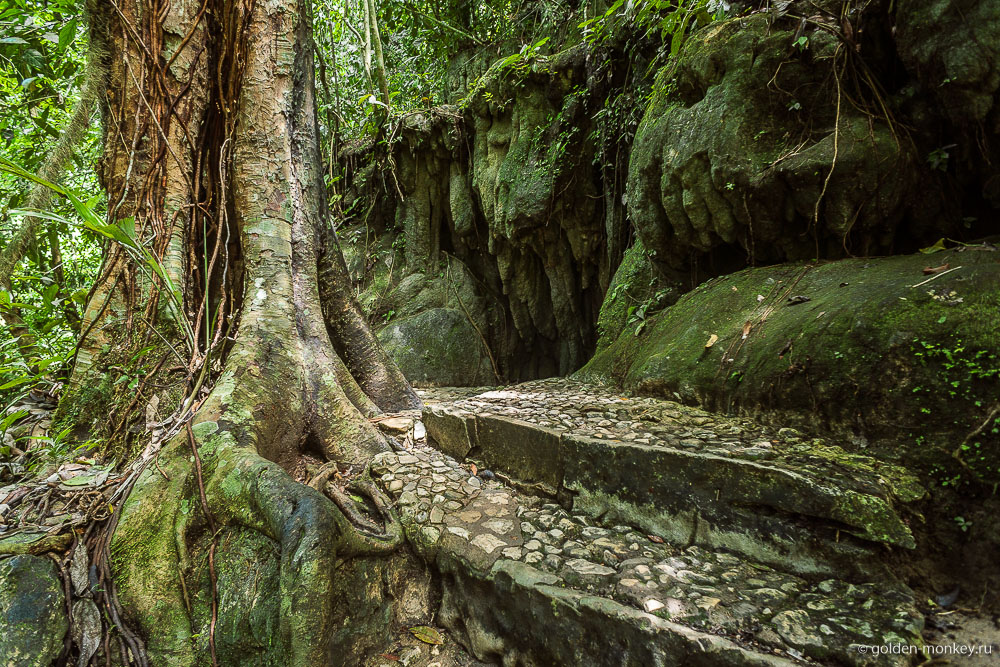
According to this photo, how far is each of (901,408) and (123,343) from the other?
172 inches

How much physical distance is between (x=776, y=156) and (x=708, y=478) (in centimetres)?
227

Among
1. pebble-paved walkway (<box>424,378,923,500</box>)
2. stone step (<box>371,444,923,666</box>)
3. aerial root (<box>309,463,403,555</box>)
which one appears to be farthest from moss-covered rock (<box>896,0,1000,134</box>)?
aerial root (<box>309,463,403,555</box>)

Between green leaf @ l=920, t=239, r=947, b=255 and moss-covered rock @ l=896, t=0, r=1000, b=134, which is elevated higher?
moss-covered rock @ l=896, t=0, r=1000, b=134

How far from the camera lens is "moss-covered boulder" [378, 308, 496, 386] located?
646 centimetres

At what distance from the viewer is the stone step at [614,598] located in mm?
1475

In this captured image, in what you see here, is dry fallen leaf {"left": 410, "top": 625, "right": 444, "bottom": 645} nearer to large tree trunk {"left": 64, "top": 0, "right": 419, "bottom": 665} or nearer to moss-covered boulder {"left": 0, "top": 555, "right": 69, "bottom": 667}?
large tree trunk {"left": 64, "top": 0, "right": 419, "bottom": 665}

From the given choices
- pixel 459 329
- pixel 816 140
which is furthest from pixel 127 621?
pixel 459 329

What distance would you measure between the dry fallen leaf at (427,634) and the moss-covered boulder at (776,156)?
327 centimetres

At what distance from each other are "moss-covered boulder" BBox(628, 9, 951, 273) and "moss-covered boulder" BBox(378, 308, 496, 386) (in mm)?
3713

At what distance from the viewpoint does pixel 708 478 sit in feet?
6.49

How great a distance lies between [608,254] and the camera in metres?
5.16

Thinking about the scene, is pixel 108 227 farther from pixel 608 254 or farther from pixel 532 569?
pixel 608 254

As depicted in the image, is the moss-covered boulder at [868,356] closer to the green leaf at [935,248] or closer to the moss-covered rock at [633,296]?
the green leaf at [935,248]

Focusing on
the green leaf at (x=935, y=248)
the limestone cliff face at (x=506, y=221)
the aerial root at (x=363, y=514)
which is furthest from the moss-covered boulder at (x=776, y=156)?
the aerial root at (x=363, y=514)
